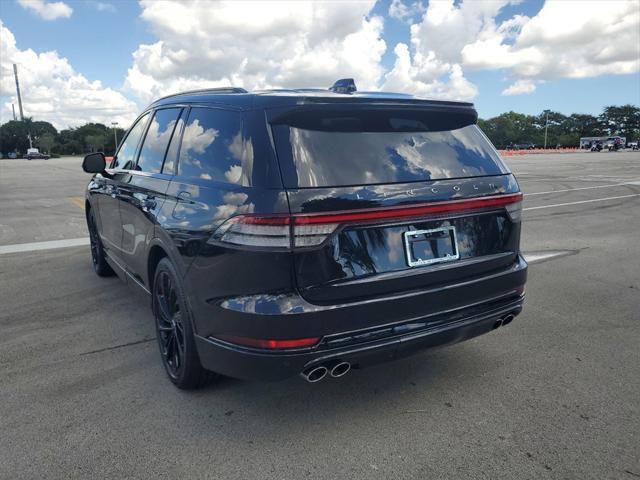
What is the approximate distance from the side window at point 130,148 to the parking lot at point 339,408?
1.32 m

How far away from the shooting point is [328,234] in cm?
251

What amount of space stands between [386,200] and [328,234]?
0.36 meters

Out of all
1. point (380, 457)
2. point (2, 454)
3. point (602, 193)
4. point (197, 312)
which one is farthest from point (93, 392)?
point (602, 193)

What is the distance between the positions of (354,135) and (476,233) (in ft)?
3.01

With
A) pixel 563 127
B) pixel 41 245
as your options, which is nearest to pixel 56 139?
pixel 563 127

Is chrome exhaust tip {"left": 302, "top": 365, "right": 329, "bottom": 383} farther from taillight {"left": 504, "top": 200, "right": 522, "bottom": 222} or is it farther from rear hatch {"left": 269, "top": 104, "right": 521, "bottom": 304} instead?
taillight {"left": 504, "top": 200, "right": 522, "bottom": 222}

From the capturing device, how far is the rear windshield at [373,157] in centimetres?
258

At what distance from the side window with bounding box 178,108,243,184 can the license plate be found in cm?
94

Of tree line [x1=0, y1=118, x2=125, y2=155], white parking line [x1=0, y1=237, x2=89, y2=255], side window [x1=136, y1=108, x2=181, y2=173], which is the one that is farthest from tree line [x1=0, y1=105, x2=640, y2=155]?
side window [x1=136, y1=108, x2=181, y2=173]

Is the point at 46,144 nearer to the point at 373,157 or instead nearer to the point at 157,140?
the point at 157,140

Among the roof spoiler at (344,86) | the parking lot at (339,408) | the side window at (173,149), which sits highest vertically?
the roof spoiler at (344,86)

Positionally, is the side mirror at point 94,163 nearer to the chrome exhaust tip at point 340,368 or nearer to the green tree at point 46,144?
the chrome exhaust tip at point 340,368

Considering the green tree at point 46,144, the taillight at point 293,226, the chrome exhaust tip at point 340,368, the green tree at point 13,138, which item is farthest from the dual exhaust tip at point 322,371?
the green tree at point 13,138

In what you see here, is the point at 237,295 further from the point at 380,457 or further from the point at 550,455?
the point at 550,455
